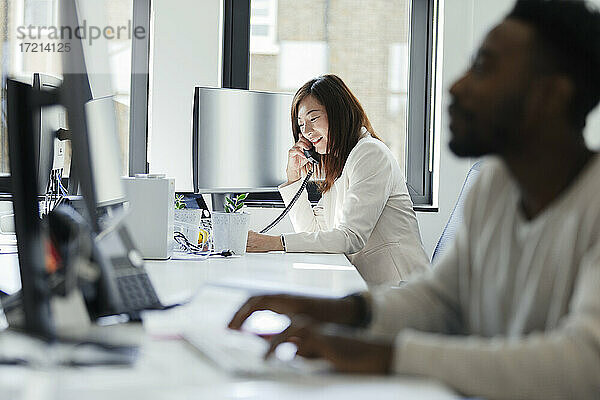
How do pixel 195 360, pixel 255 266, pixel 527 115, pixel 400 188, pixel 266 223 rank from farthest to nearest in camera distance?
pixel 266 223 < pixel 400 188 < pixel 255 266 < pixel 527 115 < pixel 195 360

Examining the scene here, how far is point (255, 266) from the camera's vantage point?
81.0 inches

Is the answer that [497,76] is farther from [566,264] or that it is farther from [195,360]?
[195,360]

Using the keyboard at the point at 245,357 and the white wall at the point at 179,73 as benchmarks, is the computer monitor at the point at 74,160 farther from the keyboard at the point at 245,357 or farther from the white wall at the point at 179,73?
the white wall at the point at 179,73

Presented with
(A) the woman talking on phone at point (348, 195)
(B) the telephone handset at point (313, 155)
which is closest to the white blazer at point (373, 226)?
(A) the woman talking on phone at point (348, 195)

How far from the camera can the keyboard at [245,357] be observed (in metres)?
0.91

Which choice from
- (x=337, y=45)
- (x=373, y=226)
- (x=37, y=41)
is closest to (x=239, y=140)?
(x=373, y=226)

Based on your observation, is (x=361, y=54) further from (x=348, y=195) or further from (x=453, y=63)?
(x=348, y=195)

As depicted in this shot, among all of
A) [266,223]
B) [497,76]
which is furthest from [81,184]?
[266,223]

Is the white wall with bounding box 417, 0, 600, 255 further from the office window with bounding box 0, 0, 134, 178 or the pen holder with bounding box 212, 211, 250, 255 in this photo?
the office window with bounding box 0, 0, 134, 178

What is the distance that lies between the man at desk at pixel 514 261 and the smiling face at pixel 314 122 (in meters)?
1.50

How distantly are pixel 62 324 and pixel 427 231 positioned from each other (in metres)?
2.75

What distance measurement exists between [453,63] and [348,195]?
1.28 m

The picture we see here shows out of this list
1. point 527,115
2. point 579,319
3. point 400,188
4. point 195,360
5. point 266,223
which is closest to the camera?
point 579,319

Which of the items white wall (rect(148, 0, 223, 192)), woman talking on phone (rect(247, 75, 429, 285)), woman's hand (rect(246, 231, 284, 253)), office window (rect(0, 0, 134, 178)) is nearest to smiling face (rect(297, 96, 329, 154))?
woman talking on phone (rect(247, 75, 429, 285))
